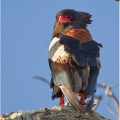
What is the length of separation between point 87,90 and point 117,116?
0.58 m

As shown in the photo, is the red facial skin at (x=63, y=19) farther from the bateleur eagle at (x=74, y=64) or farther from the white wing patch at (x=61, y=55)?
the white wing patch at (x=61, y=55)

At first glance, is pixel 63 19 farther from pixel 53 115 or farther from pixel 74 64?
pixel 53 115

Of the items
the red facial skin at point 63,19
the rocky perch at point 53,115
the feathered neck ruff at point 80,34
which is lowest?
the rocky perch at point 53,115

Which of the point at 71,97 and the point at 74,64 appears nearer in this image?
the point at 71,97

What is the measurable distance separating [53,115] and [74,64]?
1.37 metres

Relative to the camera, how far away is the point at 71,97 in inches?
231

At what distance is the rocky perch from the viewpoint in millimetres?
4906

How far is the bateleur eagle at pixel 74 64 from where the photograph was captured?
593 centimetres

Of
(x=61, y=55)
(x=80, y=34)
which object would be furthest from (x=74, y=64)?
(x=80, y=34)

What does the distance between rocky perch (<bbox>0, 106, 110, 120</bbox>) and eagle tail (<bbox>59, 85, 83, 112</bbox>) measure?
10 centimetres

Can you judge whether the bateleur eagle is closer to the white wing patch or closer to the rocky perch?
the white wing patch

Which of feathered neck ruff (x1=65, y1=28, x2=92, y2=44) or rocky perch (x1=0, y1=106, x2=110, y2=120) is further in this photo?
feathered neck ruff (x1=65, y1=28, x2=92, y2=44)

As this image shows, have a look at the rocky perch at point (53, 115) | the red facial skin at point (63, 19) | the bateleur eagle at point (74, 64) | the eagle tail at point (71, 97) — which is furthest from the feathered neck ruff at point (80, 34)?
the rocky perch at point (53, 115)

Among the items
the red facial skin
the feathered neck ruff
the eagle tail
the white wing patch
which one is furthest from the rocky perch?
the red facial skin
